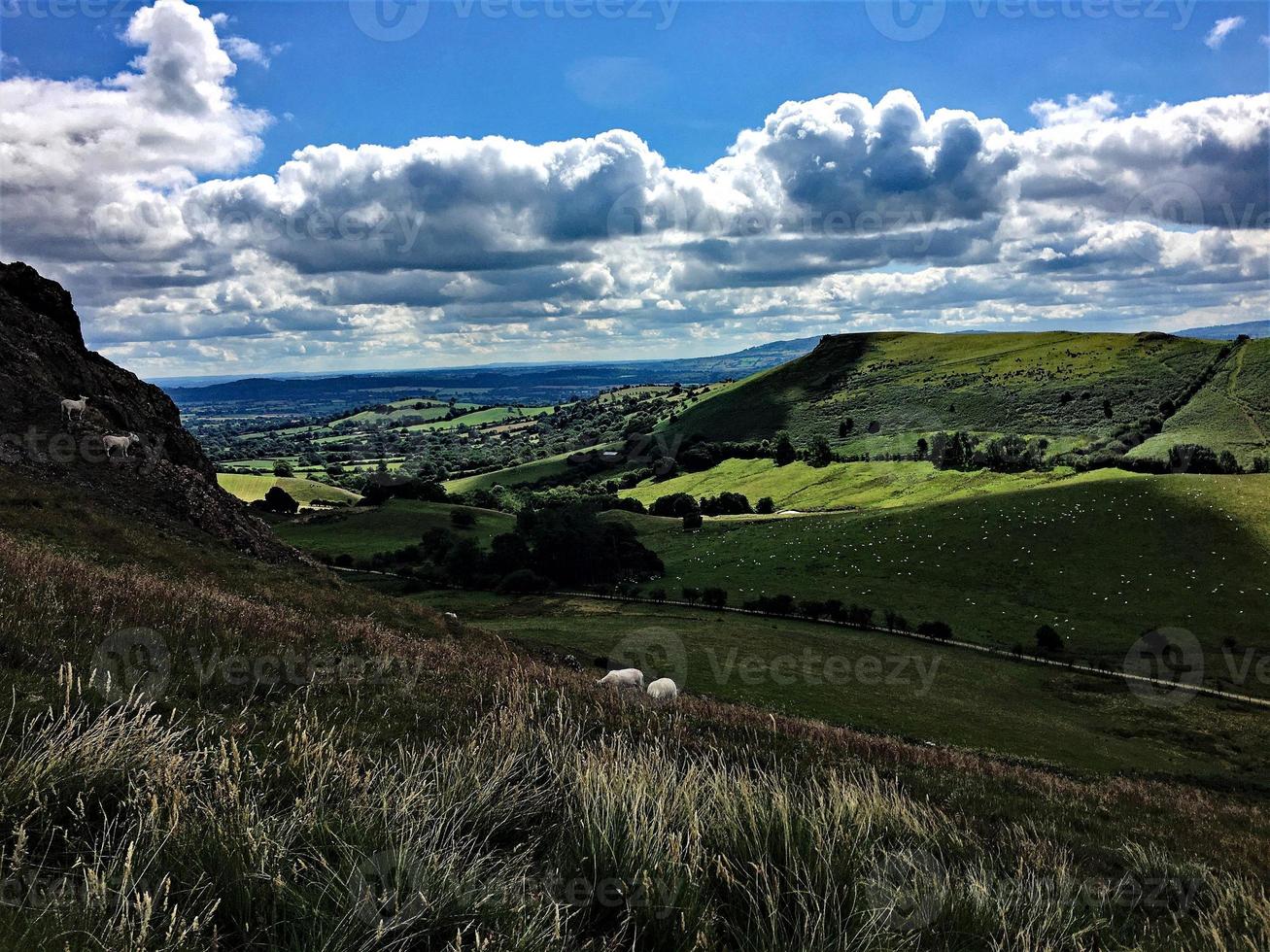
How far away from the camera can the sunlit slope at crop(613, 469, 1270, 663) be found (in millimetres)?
76812

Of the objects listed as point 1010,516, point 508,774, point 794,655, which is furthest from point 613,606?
point 508,774

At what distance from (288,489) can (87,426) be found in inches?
6094

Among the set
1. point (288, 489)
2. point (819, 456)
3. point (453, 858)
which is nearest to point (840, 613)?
point (453, 858)

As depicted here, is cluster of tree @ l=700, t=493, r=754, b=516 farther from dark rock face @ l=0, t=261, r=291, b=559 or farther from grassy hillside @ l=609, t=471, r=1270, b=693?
dark rock face @ l=0, t=261, r=291, b=559

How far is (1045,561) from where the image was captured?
3637 inches

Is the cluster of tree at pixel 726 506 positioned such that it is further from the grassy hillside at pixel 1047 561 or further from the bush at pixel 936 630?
the bush at pixel 936 630

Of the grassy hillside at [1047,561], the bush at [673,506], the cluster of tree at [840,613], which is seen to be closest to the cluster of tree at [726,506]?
the bush at [673,506]

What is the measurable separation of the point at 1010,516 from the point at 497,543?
77554 millimetres
